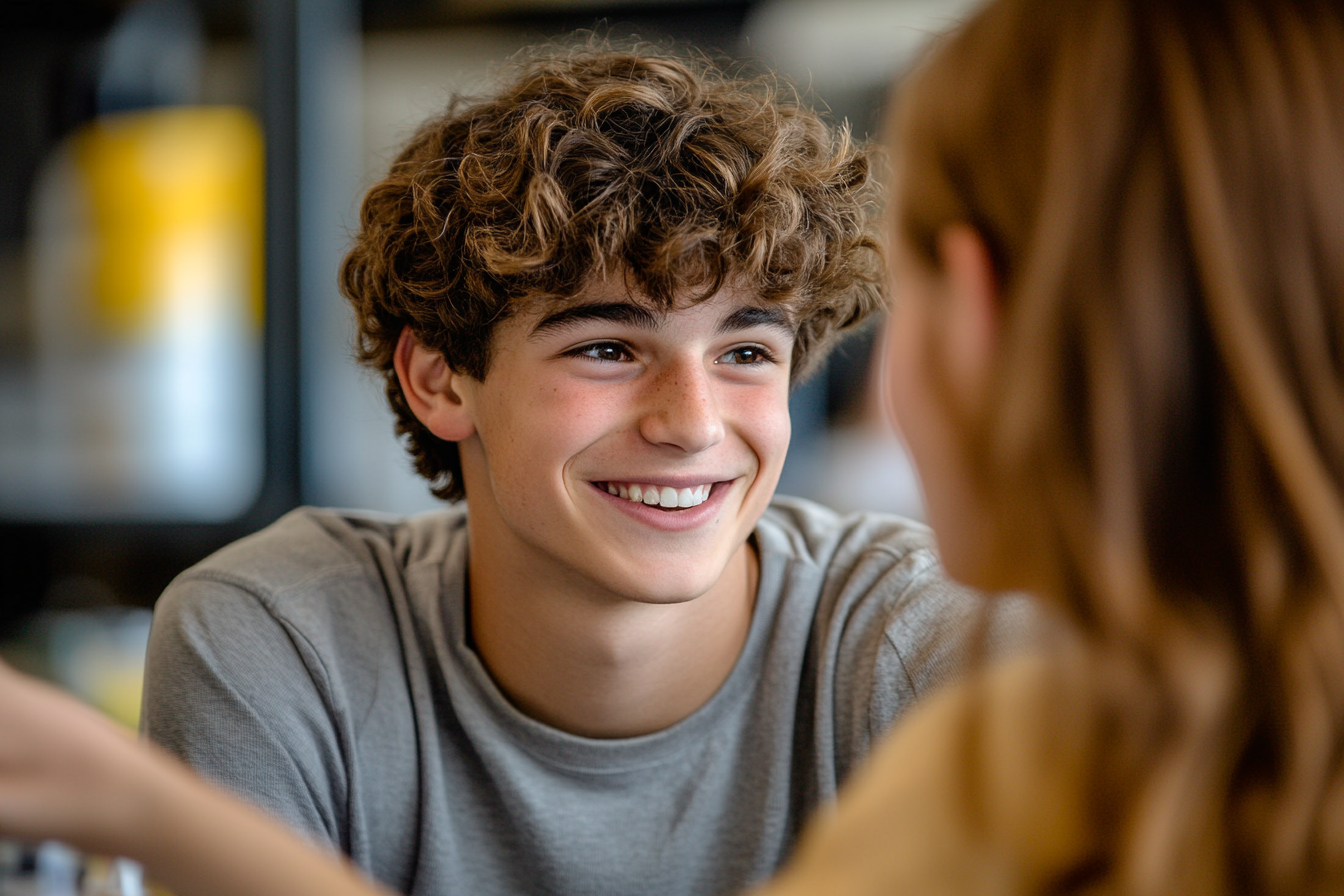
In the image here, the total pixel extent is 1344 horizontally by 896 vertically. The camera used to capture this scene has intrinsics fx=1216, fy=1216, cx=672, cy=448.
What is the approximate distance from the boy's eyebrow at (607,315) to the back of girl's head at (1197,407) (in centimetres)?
54

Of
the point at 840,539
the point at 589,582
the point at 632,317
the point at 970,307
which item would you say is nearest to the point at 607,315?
the point at 632,317

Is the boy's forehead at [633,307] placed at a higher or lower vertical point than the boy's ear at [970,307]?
higher

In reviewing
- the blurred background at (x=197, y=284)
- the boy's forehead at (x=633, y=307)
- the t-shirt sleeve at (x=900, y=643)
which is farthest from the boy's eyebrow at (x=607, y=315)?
the blurred background at (x=197, y=284)

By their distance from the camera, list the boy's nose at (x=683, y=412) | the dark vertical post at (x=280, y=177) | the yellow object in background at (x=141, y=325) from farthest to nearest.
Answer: the yellow object in background at (x=141, y=325) < the dark vertical post at (x=280, y=177) < the boy's nose at (x=683, y=412)

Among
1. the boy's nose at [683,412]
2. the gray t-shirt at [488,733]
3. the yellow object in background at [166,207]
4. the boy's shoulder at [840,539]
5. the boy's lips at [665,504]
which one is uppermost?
the yellow object in background at [166,207]

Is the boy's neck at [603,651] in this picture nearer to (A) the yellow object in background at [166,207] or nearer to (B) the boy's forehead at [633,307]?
(B) the boy's forehead at [633,307]

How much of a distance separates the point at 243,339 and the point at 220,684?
138 centimetres

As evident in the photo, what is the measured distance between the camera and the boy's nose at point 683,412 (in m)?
1.06

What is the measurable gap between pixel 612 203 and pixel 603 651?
415 mm

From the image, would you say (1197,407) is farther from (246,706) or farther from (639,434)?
(246,706)

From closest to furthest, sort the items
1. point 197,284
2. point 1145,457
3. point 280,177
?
1. point 1145,457
2. point 280,177
3. point 197,284

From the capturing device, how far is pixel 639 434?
1.09 meters

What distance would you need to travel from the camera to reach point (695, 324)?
108 cm

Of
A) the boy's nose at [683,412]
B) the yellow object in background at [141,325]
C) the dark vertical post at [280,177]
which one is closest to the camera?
the boy's nose at [683,412]
